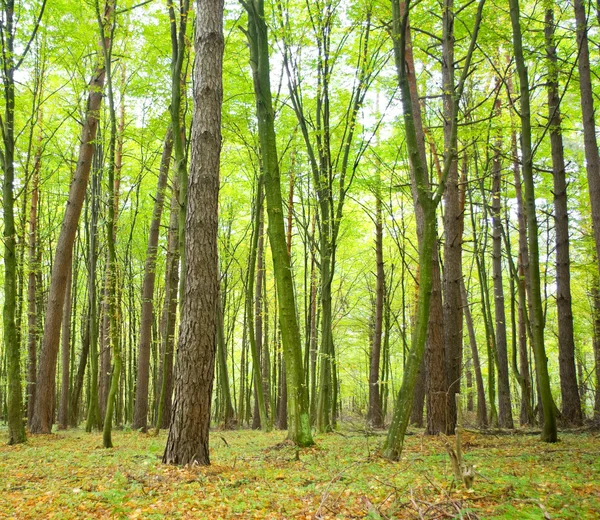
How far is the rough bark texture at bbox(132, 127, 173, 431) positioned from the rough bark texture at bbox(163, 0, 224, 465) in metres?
5.14

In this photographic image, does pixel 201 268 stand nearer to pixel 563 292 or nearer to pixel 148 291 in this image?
pixel 148 291

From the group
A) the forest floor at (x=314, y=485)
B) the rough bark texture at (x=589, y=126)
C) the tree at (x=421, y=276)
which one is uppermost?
the rough bark texture at (x=589, y=126)

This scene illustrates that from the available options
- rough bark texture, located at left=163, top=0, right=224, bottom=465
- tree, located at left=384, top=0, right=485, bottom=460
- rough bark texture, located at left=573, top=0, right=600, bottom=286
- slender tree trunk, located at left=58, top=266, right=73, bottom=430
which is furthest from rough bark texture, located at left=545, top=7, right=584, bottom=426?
slender tree trunk, located at left=58, top=266, right=73, bottom=430

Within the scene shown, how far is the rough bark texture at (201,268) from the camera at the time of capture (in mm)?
5602

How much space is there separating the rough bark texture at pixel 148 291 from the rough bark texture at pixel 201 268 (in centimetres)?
514

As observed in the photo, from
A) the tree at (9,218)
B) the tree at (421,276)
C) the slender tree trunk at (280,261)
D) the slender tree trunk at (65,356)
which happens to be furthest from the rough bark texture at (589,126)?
the slender tree trunk at (65,356)

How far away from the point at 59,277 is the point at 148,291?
212 centimetres

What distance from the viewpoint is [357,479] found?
456 cm

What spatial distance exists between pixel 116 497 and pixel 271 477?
162cm

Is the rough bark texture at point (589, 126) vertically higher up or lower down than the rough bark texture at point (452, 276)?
higher up

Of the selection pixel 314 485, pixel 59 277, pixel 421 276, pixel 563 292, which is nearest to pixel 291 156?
pixel 59 277

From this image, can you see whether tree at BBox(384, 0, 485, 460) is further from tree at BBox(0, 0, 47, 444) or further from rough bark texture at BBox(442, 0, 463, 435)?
tree at BBox(0, 0, 47, 444)

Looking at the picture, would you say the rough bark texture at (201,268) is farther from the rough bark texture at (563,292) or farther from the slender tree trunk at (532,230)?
the rough bark texture at (563,292)

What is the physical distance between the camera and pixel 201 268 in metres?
5.82
